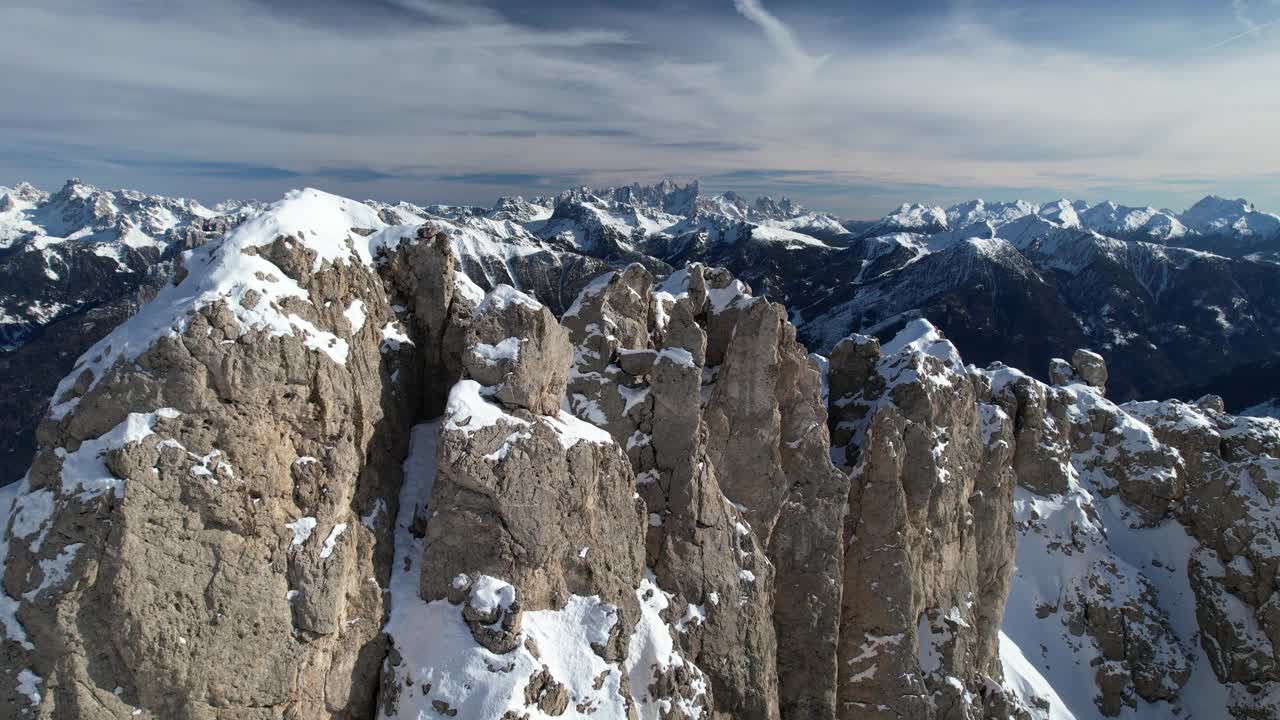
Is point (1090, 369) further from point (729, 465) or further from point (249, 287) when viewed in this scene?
point (249, 287)

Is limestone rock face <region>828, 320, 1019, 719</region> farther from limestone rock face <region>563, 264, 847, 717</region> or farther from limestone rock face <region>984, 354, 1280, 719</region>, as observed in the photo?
limestone rock face <region>984, 354, 1280, 719</region>

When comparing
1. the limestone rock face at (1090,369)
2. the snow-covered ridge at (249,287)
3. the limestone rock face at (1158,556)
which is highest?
the snow-covered ridge at (249,287)

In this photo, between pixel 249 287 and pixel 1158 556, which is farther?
pixel 1158 556

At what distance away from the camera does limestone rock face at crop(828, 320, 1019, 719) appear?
36.3 m

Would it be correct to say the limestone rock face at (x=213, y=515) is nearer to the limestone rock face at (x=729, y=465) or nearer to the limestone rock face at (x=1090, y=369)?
the limestone rock face at (x=729, y=465)

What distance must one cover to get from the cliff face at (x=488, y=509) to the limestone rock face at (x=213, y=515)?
0.08 metres

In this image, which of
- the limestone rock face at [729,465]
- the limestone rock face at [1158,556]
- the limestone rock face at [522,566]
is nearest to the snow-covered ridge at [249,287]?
the limestone rock face at [522,566]

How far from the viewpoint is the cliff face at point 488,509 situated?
64.1ft

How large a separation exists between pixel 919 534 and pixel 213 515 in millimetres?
35654

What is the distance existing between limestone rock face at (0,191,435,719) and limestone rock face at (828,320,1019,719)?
26.2m

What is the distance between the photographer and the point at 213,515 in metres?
20.2

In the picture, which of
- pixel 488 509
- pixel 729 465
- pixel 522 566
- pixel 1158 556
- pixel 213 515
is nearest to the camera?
pixel 213 515

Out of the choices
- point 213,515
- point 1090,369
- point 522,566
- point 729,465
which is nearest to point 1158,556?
point 1090,369

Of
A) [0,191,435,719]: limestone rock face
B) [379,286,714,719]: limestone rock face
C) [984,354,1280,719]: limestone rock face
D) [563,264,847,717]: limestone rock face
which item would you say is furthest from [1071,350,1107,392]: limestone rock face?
[0,191,435,719]: limestone rock face
